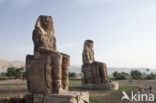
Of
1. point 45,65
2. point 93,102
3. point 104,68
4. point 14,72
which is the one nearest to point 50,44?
point 45,65

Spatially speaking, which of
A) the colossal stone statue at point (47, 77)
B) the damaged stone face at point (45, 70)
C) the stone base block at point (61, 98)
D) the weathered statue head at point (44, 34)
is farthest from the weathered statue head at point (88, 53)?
the stone base block at point (61, 98)

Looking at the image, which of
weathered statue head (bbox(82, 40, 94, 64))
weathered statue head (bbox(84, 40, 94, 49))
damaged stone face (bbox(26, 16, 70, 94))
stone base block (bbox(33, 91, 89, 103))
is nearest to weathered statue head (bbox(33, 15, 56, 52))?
damaged stone face (bbox(26, 16, 70, 94))

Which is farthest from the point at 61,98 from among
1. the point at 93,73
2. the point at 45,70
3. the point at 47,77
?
the point at 93,73

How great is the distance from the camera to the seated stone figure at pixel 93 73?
59.8 feet

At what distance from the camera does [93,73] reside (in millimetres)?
18688

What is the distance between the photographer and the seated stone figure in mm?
18234

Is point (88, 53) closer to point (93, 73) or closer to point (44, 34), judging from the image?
point (93, 73)

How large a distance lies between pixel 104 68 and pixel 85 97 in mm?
9876

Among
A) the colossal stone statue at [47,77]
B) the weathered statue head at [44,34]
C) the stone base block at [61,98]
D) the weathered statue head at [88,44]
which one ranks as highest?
the weathered statue head at [88,44]

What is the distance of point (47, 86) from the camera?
323 inches

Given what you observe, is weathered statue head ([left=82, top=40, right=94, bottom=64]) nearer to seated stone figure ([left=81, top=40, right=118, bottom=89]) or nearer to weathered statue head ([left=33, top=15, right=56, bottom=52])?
seated stone figure ([left=81, top=40, right=118, bottom=89])

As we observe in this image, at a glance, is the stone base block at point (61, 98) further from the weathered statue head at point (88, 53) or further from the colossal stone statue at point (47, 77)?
the weathered statue head at point (88, 53)

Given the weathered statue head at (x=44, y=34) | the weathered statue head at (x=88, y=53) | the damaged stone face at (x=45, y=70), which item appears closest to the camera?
the damaged stone face at (x=45, y=70)

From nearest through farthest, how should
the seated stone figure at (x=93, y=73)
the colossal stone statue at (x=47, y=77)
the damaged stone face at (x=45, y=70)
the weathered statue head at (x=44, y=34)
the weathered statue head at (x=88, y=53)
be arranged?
1. the colossal stone statue at (x=47, y=77)
2. the damaged stone face at (x=45, y=70)
3. the weathered statue head at (x=44, y=34)
4. the seated stone figure at (x=93, y=73)
5. the weathered statue head at (x=88, y=53)
